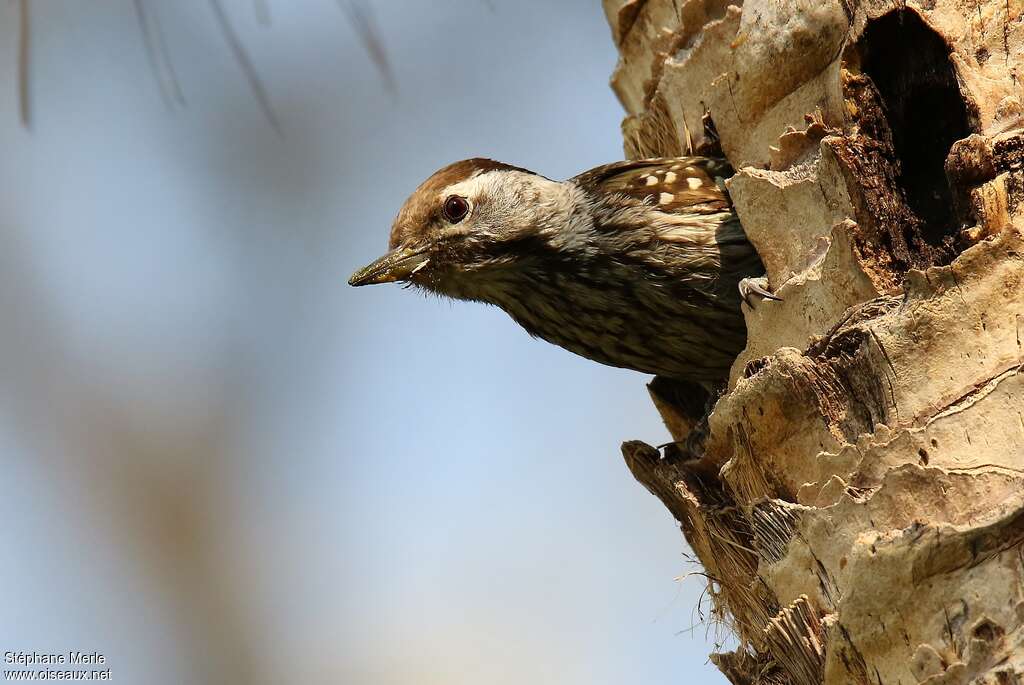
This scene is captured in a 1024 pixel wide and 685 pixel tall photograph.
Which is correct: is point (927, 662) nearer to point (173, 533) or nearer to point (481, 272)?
Answer: point (481, 272)

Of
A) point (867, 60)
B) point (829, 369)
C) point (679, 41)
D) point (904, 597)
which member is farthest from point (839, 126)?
point (904, 597)

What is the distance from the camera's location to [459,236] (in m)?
4.86

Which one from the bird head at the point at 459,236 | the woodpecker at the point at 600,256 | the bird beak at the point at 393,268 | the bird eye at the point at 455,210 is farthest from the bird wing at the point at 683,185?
the bird beak at the point at 393,268

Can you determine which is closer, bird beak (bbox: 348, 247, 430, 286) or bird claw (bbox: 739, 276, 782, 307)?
bird claw (bbox: 739, 276, 782, 307)

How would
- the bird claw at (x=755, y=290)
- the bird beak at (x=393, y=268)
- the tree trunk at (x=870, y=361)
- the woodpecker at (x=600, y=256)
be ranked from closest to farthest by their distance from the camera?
the tree trunk at (x=870, y=361)
the bird claw at (x=755, y=290)
the woodpecker at (x=600, y=256)
the bird beak at (x=393, y=268)

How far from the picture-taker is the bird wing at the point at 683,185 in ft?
14.8

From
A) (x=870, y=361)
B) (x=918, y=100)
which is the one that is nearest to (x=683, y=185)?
(x=918, y=100)

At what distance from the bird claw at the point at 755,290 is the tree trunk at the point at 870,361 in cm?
5

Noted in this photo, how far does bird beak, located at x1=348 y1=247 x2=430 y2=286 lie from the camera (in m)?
4.80

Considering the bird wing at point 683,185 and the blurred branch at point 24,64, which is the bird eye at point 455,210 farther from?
the blurred branch at point 24,64

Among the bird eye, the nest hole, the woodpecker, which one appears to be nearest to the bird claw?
the nest hole

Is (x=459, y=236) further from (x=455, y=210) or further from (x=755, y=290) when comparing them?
(x=755, y=290)

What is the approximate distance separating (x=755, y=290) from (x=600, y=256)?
51.3 inches

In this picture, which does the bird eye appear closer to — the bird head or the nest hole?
the bird head
